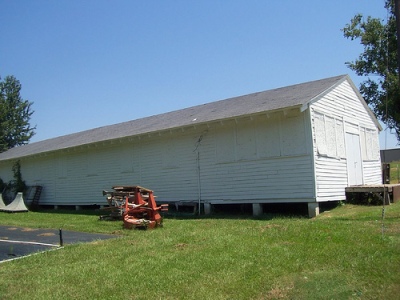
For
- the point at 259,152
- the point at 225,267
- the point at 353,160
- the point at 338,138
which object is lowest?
the point at 225,267

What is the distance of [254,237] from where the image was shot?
8711 mm

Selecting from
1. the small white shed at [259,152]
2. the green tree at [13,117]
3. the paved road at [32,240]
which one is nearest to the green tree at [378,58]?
the small white shed at [259,152]

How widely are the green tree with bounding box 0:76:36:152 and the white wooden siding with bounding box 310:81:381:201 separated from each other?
165 ft

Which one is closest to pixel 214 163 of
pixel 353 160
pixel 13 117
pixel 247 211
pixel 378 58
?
pixel 247 211

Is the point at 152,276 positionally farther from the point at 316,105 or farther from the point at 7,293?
the point at 316,105

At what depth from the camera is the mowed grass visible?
519 cm

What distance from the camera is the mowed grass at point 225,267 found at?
519 centimetres

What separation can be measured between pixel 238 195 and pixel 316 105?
4052 millimetres

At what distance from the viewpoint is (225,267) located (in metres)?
6.31

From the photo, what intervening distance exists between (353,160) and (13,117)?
55.6 m

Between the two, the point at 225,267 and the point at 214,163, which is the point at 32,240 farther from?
the point at 214,163

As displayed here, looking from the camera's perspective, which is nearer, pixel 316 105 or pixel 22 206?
pixel 316 105

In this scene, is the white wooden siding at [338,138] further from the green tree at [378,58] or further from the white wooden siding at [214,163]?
the green tree at [378,58]

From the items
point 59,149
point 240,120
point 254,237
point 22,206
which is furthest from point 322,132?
point 22,206
